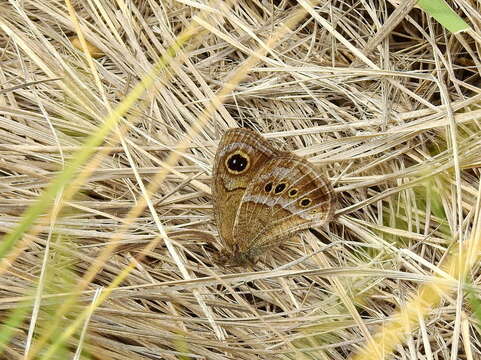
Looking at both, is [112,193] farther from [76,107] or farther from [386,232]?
[386,232]

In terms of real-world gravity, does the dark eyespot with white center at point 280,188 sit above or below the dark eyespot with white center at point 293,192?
above

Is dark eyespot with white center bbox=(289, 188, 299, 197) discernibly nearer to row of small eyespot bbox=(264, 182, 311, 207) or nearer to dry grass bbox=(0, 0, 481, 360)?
row of small eyespot bbox=(264, 182, 311, 207)

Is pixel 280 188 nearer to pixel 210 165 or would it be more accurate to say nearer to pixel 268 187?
pixel 268 187

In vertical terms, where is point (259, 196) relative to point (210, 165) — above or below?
below

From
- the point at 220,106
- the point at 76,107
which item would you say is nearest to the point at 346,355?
the point at 220,106

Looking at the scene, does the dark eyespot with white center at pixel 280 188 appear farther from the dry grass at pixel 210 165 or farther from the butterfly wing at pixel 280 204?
the dry grass at pixel 210 165

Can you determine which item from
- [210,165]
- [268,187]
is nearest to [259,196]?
[268,187]

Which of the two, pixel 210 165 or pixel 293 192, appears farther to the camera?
pixel 210 165

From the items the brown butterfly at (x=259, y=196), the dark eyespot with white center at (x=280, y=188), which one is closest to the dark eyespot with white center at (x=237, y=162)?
the brown butterfly at (x=259, y=196)
